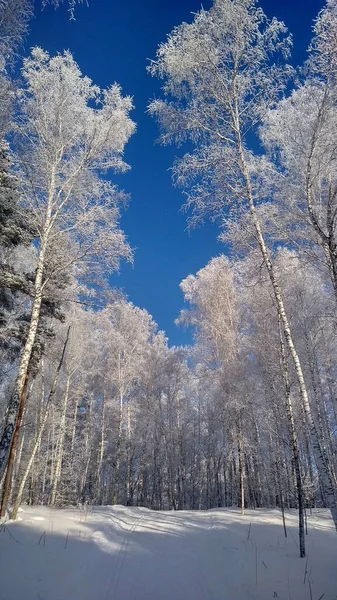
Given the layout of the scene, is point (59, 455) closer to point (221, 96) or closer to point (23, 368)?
point (23, 368)

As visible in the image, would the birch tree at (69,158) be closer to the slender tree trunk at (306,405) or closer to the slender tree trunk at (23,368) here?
the slender tree trunk at (23,368)

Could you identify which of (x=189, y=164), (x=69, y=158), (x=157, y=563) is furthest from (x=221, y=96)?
(x=157, y=563)

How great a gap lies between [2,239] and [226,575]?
8842 mm

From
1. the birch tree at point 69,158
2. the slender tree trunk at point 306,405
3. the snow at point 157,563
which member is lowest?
the snow at point 157,563

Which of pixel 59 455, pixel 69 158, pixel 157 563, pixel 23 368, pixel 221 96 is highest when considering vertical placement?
pixel 221 96

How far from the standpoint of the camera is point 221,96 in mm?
8180

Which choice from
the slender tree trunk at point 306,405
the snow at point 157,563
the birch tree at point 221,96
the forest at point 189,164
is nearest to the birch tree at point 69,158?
the forest at point 189,164

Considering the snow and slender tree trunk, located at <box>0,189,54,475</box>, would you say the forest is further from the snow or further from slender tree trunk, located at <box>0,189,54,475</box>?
the snow

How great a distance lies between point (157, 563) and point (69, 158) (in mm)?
9835

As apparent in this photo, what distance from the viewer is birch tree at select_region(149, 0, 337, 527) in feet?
25.2

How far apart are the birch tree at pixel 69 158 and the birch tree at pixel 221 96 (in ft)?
6.39

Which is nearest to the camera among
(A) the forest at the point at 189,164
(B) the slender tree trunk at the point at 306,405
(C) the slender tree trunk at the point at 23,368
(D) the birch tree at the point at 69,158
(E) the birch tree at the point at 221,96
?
(B) the slender tree trunk at the point at 306,405

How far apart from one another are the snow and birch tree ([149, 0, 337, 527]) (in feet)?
12.9

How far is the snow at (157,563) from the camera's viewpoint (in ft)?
12.3
